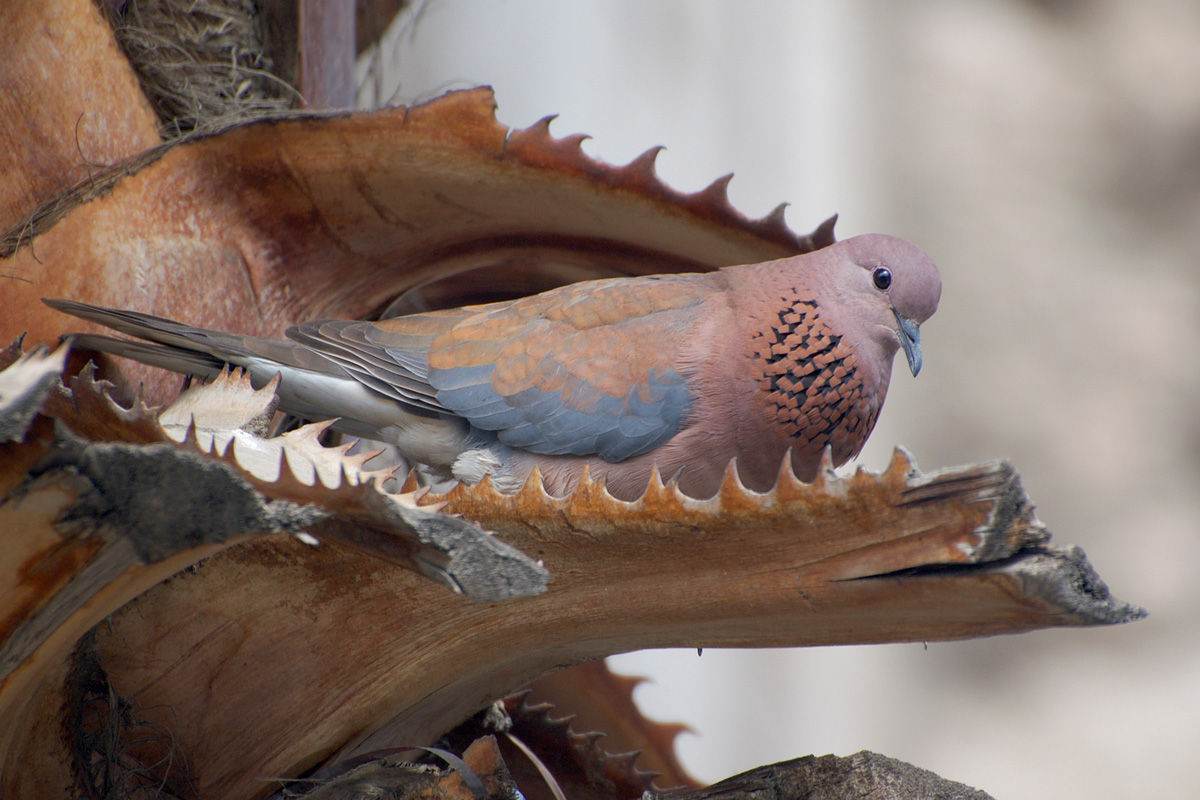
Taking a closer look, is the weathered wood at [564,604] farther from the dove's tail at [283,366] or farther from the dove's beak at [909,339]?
the dove's beak at [909,339]

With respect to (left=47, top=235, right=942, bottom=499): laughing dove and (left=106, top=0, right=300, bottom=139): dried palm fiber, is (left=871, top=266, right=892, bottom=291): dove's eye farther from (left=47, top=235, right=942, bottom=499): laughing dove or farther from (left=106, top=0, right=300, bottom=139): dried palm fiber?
(left=106, top=0, right=300, bottom=139): dried palm fiber

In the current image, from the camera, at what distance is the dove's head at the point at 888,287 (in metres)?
1.11

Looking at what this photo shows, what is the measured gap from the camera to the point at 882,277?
1132mm

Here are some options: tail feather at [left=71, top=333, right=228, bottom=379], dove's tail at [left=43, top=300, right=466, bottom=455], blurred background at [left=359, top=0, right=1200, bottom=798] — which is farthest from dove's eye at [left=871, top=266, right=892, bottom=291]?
blurred background at [left=359, top=0, right=1200, bottom=798]

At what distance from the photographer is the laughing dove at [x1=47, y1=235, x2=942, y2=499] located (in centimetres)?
103

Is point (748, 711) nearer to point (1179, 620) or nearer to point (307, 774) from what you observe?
point (1179, 620)

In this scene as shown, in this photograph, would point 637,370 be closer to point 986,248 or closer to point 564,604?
point 564,604

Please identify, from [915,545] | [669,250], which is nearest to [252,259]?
[669,250]

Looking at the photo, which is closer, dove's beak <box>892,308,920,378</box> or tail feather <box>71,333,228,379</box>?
tail feather <box>71,333,228,379</box>

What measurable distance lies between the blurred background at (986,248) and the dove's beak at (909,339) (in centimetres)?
89

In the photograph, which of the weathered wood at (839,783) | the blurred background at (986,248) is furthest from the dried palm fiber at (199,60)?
the weathered wood at (839,783)

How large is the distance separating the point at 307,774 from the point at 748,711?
1683 millimetres

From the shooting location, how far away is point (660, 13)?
240 centimetres

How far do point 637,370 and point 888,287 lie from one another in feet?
1.04
